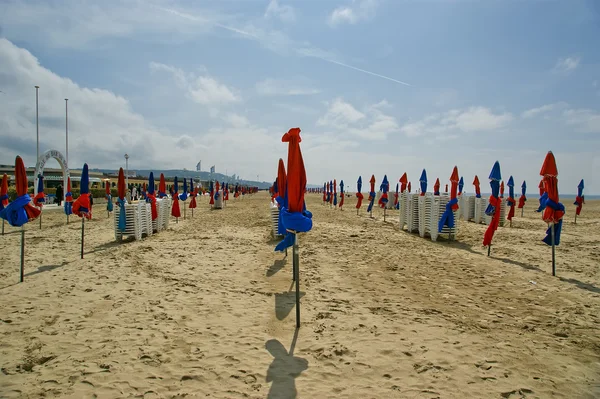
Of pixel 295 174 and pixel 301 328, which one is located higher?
pixel 295 174

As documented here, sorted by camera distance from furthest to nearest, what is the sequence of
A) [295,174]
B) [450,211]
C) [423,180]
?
[423,180]
[450,211]
[295,174]

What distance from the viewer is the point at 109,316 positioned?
4.95 metres

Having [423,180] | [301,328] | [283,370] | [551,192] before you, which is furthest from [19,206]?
[423,180]

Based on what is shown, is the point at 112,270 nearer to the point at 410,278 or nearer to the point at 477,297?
the point at 410,278

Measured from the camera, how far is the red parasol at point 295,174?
15.6 ft

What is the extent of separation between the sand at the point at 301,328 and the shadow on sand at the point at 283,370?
0.06 ft

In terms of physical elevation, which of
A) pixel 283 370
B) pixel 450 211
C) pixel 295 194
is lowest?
pixel 283 370

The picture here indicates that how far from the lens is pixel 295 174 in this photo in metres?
4.79

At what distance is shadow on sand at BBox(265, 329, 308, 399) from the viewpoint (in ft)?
10.5

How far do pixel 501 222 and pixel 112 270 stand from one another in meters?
18.5

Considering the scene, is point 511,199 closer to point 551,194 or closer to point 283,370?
point 551,194

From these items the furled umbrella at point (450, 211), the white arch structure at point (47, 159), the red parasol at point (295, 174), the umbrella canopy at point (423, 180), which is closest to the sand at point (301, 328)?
the red parasol at point (295, 174)

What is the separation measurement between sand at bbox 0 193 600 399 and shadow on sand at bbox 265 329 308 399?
2 cm

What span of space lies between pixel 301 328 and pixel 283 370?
1.09m
